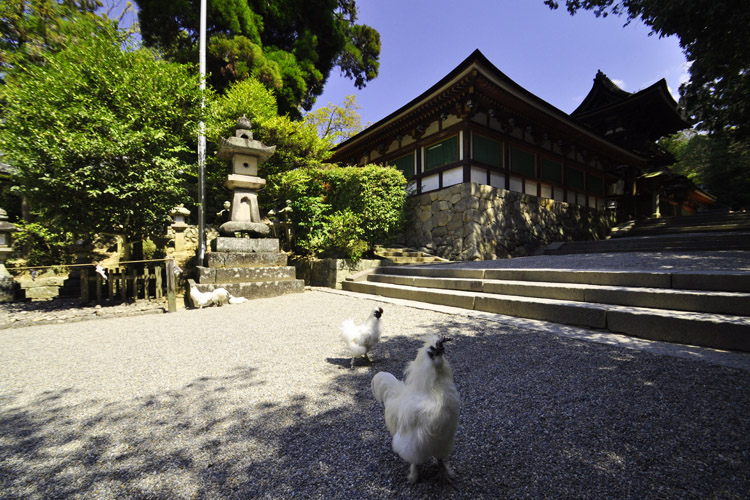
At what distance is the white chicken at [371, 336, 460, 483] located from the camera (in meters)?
1.44

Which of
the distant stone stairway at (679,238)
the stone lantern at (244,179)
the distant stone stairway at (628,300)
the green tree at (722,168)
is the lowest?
the distant stone stairway at (628,300)

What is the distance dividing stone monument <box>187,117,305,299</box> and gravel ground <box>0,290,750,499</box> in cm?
356

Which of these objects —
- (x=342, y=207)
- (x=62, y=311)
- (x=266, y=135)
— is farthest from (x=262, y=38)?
(x=62, y=311)

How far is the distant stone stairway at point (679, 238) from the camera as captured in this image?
758 cm

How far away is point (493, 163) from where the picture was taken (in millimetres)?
11141

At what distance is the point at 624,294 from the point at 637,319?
73 centimetres

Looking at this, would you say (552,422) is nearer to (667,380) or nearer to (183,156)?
(667,380)

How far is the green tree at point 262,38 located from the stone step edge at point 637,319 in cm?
1218

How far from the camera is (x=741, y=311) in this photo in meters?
3.23

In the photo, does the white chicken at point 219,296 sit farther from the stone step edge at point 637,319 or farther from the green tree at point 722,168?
the green tree at point 722,168

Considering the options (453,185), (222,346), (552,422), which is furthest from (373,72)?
(552,422)

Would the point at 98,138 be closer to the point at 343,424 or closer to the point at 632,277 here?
the point at 343,424

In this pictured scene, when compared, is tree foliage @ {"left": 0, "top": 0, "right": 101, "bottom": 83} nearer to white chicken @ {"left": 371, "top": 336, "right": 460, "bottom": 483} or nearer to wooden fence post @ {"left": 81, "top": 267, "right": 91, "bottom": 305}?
wooden fence post @ {"left": 81, "top": 267, "right": 91, "bottom": 305}

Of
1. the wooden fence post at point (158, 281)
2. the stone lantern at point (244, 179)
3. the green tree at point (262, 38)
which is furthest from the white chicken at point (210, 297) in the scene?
the green tree at point (262, 38)
